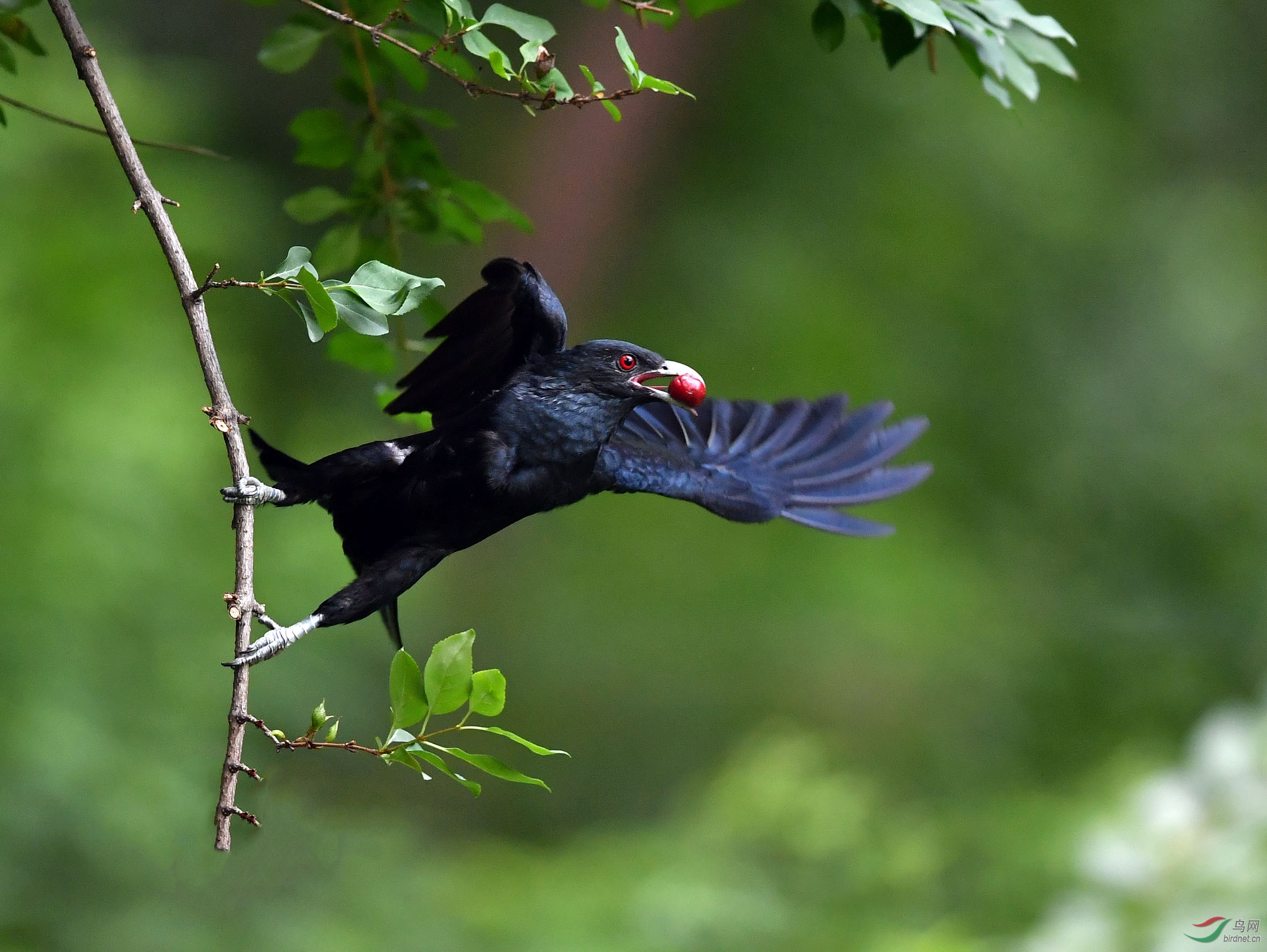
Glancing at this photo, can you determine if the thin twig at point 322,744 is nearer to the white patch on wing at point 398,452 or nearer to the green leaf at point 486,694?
the green leaf at point 486,694

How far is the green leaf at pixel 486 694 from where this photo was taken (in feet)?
4.79

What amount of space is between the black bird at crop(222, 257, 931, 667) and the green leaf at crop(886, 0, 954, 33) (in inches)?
23.1

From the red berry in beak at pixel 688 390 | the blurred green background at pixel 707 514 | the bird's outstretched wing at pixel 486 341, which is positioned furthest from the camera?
the blurred green background at pixel 707 514

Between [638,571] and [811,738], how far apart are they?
11.0ft

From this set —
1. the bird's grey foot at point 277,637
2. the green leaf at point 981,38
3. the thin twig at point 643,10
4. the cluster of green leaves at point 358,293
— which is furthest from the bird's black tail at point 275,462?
the green leaf at point 981,38

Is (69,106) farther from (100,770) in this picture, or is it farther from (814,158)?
(814,158)

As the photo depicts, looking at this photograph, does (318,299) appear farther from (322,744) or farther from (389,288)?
(322,744)

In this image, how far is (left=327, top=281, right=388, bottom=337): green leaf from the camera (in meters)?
1.47

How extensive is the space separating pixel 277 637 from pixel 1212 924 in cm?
134

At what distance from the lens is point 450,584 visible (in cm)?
782

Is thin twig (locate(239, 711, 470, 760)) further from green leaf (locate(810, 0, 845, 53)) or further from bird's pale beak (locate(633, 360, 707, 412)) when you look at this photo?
green leaf (locate(810, 0, 845, 53))

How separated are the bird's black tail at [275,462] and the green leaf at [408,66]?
2.07ft

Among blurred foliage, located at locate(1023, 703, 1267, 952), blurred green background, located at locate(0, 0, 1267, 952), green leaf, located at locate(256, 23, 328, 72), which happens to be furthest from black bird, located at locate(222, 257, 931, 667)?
blurred green background, located at locate(0, 0, 1267, 952)

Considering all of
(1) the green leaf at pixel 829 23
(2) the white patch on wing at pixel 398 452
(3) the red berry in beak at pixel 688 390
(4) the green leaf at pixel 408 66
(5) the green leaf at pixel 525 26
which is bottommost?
(2) the white patch on wing at pixel 398 452
